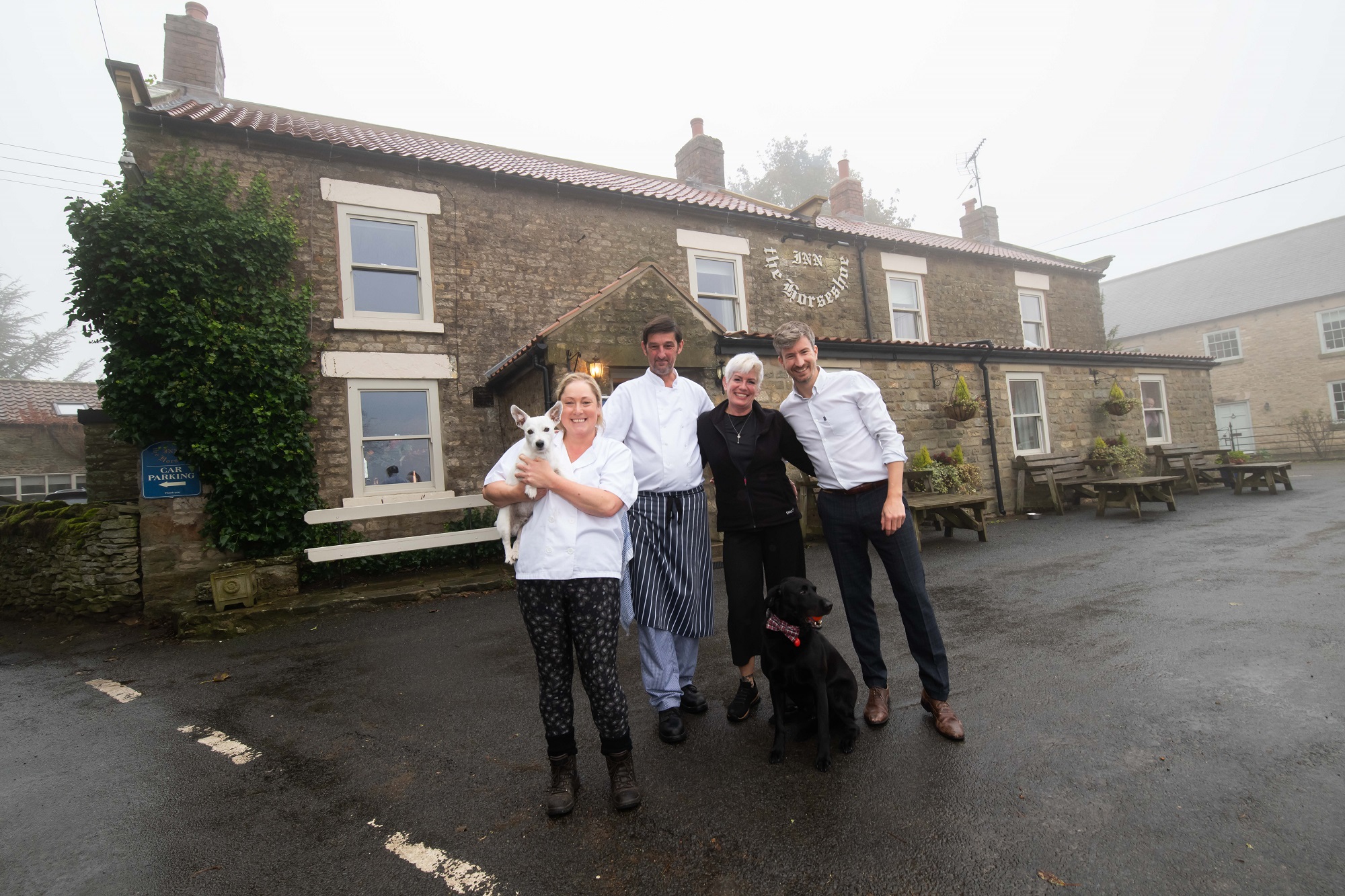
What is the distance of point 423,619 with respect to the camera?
20.2 ft

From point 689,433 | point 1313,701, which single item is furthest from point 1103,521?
point 689,433

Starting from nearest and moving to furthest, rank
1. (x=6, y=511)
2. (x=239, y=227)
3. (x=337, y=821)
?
(x=337, y=821), (x=239, y=227), (x=6, y=511)

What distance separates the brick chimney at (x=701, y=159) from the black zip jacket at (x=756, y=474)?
13785 mm

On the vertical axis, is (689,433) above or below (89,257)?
below

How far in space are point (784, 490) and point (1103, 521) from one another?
29.8 ft

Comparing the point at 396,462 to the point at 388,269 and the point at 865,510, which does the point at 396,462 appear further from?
the point at 865,510

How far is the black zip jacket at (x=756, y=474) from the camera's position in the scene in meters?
3.24

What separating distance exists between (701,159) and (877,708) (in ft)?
49.5

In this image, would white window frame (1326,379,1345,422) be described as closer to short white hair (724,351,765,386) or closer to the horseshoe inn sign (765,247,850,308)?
the horseshoe inn sign (765,247,850,308)

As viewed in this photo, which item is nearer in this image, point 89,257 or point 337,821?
point 337,821

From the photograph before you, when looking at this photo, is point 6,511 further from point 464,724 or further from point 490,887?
point 490,887

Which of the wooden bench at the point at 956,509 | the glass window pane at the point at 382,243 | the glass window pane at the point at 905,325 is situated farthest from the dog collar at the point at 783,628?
the glass window pane at the point at 905,325

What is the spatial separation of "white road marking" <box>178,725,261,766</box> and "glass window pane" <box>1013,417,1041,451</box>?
13.3 meters

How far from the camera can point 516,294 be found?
1034cm
